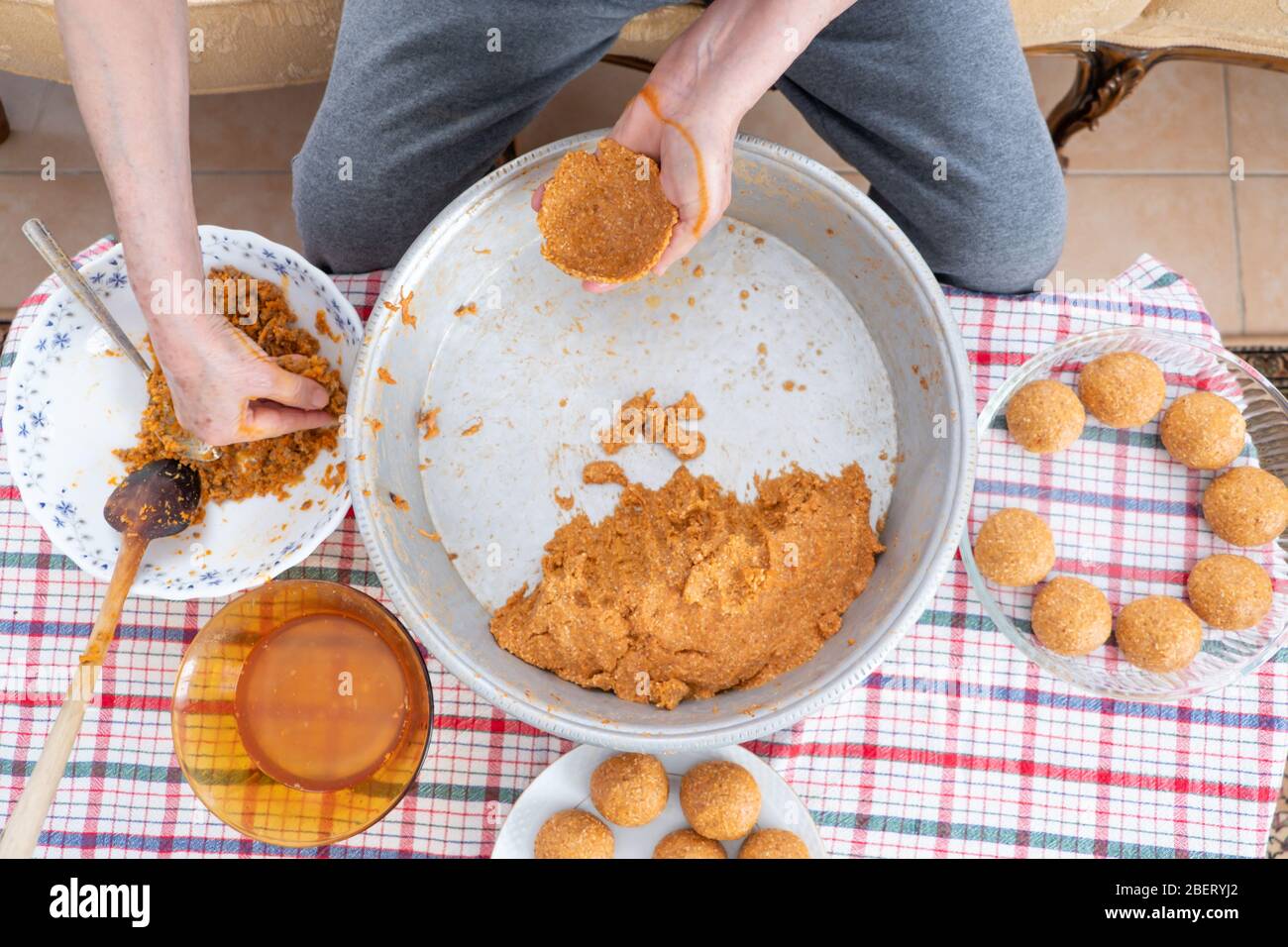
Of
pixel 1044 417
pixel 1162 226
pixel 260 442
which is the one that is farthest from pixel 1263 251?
pixel 260 442

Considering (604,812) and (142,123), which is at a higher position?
(142,123)

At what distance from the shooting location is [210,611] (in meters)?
1.29

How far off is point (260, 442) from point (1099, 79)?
1.53 metres

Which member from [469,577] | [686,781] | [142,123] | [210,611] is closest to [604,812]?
[686,781]

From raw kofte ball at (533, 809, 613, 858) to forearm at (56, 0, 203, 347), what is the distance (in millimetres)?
722

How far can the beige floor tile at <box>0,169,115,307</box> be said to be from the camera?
209cm

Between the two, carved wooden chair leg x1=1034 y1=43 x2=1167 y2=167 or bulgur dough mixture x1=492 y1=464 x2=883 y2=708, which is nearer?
bulgur dough mixture x1=492 y1=464 x2=883 y2=708

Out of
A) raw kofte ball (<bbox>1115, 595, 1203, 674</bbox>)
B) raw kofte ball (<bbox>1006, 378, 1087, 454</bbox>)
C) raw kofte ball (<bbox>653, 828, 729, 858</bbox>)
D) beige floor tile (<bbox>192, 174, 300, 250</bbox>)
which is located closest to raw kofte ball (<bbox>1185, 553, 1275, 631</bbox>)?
raw kofte ball (<bbox>1115, 595, 1203, 674</bbox>)

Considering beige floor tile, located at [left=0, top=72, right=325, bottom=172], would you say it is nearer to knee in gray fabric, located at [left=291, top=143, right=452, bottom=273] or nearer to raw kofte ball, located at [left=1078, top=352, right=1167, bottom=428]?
knee in gray fabric, located at [left=291, top=143, right=452, bottom=273]

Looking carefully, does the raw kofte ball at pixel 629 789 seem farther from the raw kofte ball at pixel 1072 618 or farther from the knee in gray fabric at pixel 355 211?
the knee in gray fabric at pixel 355 211

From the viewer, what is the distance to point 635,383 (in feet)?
4.28

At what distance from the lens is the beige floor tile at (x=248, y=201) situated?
2078 millimetres
